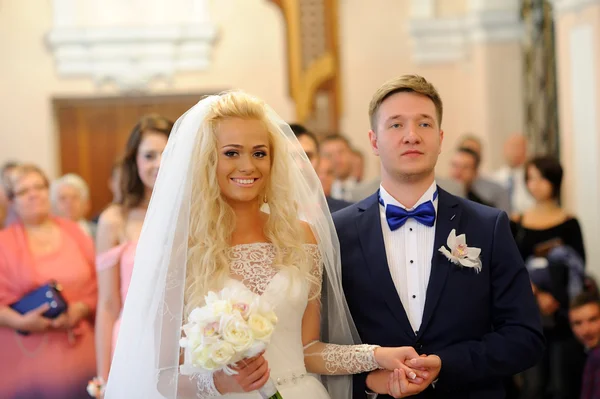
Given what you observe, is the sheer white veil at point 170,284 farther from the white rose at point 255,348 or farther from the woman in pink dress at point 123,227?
the woman in pink dress at point 123,227

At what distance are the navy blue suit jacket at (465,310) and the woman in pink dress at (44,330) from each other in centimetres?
253

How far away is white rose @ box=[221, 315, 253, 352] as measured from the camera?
9.55 ft

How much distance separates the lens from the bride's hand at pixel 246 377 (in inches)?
121

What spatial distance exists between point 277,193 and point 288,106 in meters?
7.20

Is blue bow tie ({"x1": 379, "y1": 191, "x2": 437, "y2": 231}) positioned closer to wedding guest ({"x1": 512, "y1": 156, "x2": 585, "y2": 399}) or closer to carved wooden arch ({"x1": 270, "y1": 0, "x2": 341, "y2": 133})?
wedding guest ({"x1": 512, "y1": 156, "x2": 585, "y2": 399})

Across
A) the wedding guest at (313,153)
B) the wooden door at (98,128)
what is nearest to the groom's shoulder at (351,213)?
the wedding guest at (313,153)

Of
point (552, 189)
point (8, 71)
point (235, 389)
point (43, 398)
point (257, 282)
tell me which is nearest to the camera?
point (235, 389)

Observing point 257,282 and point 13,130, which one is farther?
point 13,130

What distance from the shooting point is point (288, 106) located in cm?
1066

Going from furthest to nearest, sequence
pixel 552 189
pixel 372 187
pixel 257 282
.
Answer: pixel 552 189
pixel 372 187
pixel 257 282

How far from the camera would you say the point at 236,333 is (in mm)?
2918

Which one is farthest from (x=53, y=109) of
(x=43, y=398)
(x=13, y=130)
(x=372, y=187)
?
(x=372, y=187)

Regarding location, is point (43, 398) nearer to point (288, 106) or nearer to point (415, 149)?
point (415, 149)

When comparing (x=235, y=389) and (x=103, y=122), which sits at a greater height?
(x=103, y=122)
